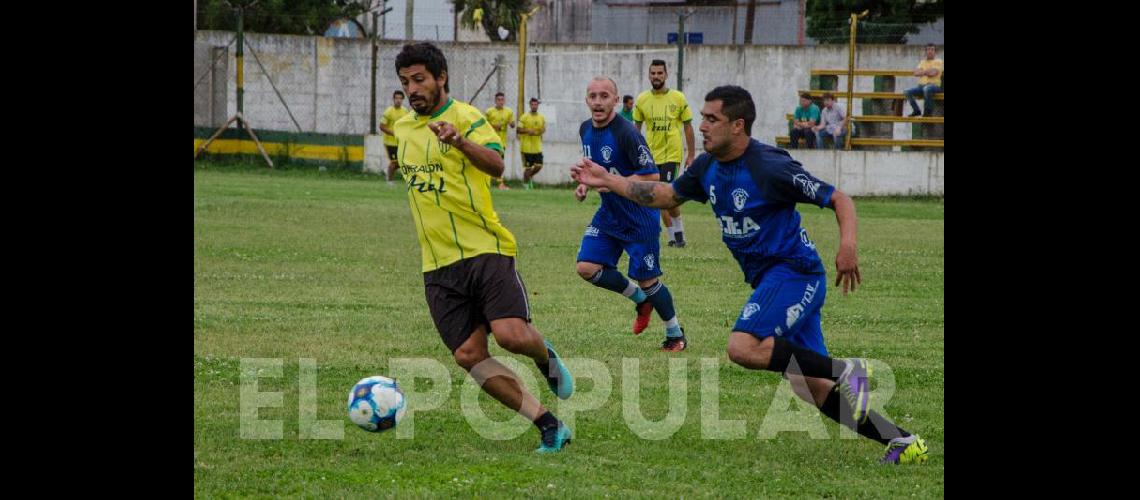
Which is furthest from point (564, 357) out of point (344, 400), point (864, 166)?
point (864, 166)

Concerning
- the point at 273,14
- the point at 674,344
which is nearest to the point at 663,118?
the point at 674,344

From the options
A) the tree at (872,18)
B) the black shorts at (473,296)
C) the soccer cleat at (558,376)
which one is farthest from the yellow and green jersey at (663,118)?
the tree at (872,18)

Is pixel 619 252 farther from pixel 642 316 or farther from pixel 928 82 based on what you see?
pixel 928 82

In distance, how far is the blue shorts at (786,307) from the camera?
700 cm

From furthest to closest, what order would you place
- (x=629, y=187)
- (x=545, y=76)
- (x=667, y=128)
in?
(x=545, y=76) → (x=667, y=128) → (x=629, y=187)

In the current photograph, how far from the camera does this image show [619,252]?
1123cm

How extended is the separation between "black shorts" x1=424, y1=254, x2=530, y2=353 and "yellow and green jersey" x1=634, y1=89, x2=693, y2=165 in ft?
34.9

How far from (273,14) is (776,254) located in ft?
118

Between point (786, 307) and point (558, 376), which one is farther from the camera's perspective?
point (558, 376)

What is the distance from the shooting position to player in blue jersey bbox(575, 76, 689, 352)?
1105 cm

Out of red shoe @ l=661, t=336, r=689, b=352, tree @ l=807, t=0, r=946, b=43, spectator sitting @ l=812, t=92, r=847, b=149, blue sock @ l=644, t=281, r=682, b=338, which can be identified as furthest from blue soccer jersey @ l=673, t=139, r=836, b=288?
tree @ l=807, t=0, r=946, b=43

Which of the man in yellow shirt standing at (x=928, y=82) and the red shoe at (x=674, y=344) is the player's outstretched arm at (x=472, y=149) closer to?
the red shoe at (x=674, y=344)
